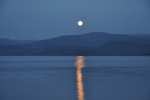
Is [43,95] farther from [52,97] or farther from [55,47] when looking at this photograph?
[55,47]

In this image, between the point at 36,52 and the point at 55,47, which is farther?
the point at 36,52

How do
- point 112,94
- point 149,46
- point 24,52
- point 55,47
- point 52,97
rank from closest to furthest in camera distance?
point 52,97 < point 112,94 < point 55,47 < point 149,46 < point 24,52

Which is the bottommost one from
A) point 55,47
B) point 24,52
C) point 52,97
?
point 52,97

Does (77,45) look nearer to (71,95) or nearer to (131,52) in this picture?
(131,52)

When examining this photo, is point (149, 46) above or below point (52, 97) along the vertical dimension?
above

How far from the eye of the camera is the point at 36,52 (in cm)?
12206

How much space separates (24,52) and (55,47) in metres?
23.0

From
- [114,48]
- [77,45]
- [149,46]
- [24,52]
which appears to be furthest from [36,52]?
[149,46]

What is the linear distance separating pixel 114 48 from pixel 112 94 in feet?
357

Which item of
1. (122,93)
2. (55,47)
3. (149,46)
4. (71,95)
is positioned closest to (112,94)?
(122,93)

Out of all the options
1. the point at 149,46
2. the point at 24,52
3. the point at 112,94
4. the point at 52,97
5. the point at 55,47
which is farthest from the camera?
the point at 24,52

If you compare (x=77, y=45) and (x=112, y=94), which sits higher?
(x=77, y=45)

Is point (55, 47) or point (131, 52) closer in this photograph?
point (55, 47)

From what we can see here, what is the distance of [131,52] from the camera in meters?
124
